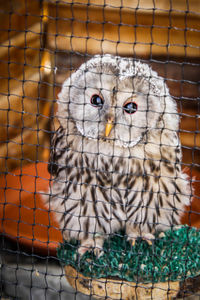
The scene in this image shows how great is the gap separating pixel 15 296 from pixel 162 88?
994 mm

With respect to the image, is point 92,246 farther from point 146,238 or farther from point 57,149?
point 57,149

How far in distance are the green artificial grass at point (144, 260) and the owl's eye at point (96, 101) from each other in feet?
1.55

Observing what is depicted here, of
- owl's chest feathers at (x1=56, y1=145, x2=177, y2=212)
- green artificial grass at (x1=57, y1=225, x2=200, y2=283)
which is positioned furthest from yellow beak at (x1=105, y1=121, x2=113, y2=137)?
green artificial grass at (x1=57, y1=225, x2=200, y2=283)

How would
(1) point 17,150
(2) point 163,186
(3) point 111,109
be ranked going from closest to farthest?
(3) point 111,109 < (2) point 163,186 < (1) point 17,150

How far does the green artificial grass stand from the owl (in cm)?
5

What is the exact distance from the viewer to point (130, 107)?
1230 millimetres

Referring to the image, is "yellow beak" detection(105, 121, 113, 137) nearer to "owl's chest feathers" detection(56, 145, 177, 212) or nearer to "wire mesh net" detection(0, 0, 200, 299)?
"wire mesh net" detection(0, 0, 200, 299)

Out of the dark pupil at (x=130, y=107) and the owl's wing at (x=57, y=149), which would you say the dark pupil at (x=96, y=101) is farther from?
the owl's wing at (x=57, y=149)

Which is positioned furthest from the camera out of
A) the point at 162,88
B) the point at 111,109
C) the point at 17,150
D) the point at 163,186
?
the point at 17,150

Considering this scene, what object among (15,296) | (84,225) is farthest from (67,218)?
(15,296)

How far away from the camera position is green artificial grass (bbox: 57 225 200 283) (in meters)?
1.25

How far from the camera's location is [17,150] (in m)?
1.84

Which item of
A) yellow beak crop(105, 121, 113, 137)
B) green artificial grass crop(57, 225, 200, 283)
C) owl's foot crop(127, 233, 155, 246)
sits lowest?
green artificial grass crop(57, 225, 200, 283)

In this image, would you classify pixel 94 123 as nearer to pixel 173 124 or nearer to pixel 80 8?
pixel 173 124
